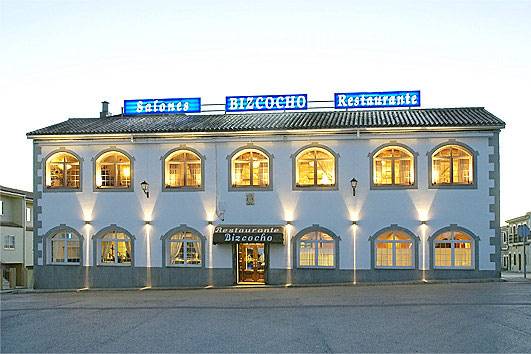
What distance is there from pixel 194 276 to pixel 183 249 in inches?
48.1

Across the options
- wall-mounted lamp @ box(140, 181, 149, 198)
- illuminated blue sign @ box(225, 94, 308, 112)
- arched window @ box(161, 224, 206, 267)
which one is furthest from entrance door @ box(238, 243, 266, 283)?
illuminated blue sign @ box(225, 94, 308, 112)

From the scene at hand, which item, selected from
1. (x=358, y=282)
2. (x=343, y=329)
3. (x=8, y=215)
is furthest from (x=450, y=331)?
(x=8, y=215)

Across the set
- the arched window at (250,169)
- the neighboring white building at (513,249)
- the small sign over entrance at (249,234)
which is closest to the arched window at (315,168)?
the arched window at (250,169)

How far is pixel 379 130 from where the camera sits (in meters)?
27.9

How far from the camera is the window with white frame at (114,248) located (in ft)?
97.8

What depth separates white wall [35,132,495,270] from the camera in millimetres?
27703

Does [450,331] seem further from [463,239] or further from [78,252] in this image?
[78,252]

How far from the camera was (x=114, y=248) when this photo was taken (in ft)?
98.3

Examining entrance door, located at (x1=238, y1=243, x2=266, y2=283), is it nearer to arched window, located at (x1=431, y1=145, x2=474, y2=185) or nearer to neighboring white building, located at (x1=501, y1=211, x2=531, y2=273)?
arched window, located at (x1=431, y1=145, x2=474, y2=185)

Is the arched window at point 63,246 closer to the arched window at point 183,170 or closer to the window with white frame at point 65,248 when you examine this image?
the window with white frame at point 65,248

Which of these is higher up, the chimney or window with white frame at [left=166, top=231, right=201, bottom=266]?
the chimney

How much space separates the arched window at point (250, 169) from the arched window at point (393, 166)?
446 centimetres

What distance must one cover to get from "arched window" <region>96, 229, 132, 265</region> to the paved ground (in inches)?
226

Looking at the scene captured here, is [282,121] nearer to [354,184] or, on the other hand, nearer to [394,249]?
[354,184]
